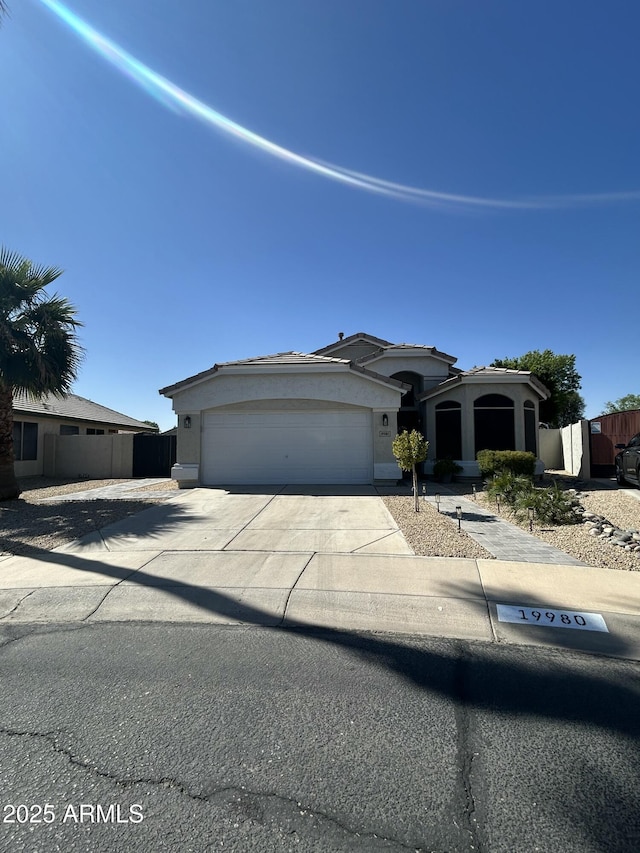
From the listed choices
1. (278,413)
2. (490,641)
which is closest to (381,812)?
(490,641)

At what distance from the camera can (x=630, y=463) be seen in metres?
12.8

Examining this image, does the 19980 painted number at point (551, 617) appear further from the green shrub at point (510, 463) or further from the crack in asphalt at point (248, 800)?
the green shrub at point (510, 463)

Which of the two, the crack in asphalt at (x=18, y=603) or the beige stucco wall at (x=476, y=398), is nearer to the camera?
the crack in asphalt at (x=18, y=603)

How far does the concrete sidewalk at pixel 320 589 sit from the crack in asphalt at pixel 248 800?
2.03 m

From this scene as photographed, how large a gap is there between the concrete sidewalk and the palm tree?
19.4 feet

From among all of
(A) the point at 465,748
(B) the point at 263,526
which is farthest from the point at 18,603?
(A) the point at 465,748

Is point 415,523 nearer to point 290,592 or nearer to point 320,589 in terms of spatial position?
point 320,589

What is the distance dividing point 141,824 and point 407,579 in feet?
12.6

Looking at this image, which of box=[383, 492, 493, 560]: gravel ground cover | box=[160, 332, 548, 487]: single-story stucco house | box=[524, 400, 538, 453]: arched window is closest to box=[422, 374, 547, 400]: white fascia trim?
box=[524, 400, 538, 453]: arched window

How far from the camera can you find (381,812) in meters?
2.18

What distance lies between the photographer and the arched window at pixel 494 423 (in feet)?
53.0

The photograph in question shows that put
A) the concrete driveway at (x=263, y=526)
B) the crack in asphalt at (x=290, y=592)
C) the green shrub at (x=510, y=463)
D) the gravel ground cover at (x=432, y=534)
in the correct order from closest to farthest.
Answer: the crack in asphalt at (x=290, y=592) → the gravel ground cover at (x=432, y=534) → the concrete driveway at (x=263, y=526) → the green shrub at (x=510, y=463)

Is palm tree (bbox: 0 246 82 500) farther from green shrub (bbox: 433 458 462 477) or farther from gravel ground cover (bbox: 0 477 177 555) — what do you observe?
green shrub (bbox: 433 458 462 477)

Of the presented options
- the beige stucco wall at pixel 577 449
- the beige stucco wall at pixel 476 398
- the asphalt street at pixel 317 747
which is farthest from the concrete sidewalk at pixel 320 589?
the beige stucco wall at pixel 577 449
